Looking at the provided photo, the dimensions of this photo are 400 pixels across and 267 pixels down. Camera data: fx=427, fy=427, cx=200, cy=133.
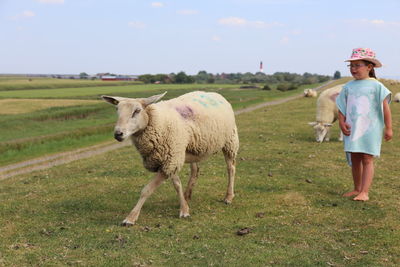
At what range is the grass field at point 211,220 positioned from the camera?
5.85 m

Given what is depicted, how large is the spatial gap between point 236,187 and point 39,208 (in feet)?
13.9

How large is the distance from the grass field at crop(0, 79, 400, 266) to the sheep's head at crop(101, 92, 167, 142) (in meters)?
1.60

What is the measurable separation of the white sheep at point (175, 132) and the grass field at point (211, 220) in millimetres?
660

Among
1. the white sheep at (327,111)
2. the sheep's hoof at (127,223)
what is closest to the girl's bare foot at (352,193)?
the sheep's hoof at (127,223)

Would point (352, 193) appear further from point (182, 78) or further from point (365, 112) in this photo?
point (182, 78)

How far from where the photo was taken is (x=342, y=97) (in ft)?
28.1

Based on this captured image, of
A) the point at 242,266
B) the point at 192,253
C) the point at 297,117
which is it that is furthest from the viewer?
the point at 297,117

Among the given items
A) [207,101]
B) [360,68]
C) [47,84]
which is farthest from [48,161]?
[47,84]

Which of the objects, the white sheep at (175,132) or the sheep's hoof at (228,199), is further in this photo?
the sheep's hoof at (228,199)

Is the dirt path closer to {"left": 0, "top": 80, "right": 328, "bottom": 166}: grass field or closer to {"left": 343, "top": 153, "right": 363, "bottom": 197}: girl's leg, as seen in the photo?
{"left": 0, "top": 80, "right": 328, "bottom": 166}: grass field

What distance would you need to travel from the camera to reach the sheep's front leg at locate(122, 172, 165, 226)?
7.18m

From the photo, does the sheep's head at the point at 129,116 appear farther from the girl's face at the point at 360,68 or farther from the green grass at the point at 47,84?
the green grass at the point at 47,84

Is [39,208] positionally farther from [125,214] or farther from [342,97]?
[342,97]

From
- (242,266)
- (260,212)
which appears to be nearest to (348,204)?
(260,212)
